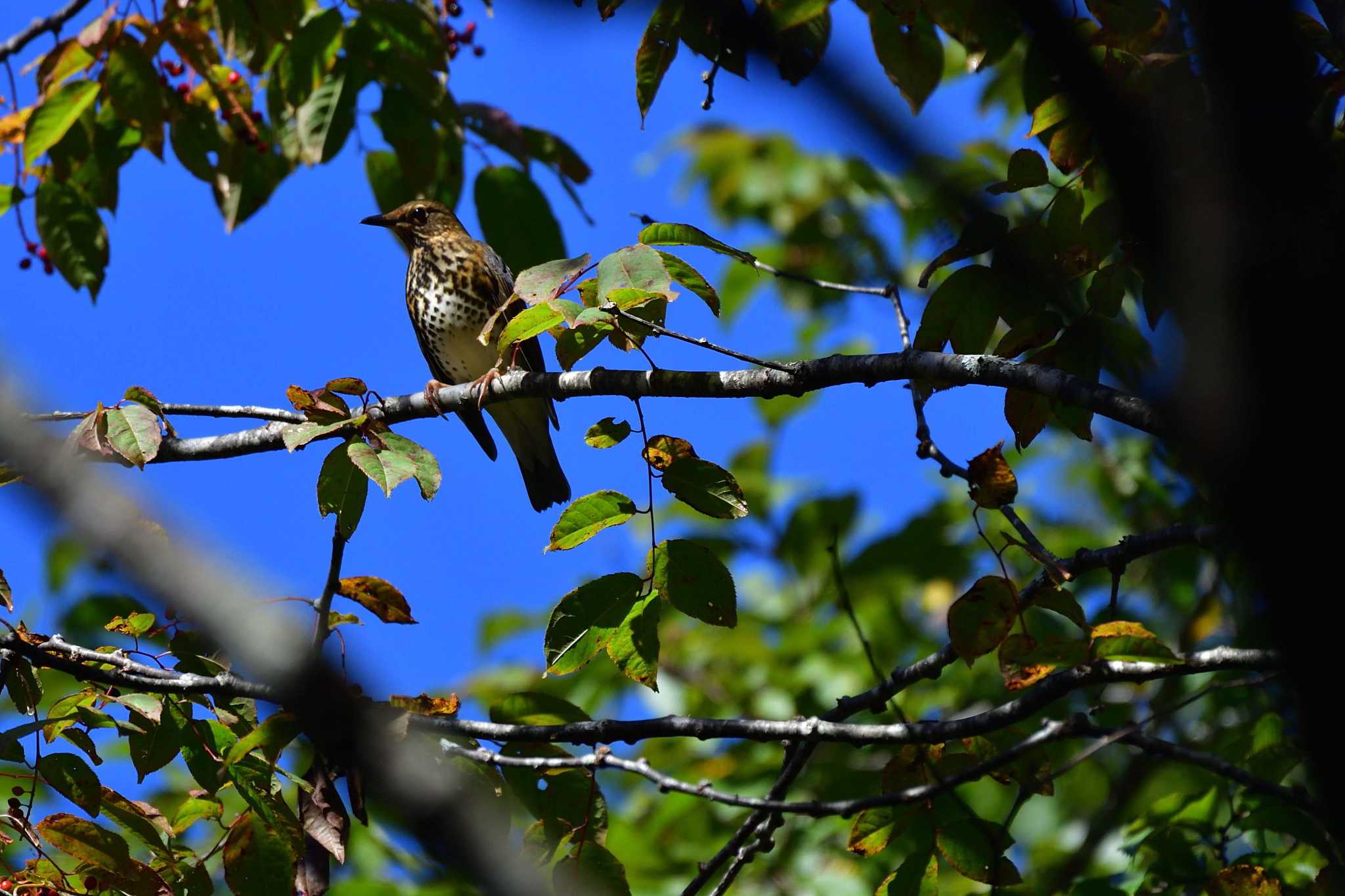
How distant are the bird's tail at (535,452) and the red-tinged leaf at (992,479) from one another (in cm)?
331

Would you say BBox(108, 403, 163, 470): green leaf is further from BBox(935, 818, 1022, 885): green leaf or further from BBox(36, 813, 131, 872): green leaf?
BBox(935, 818, 1022, 885): green leaf

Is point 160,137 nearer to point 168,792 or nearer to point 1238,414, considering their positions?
point 168,792

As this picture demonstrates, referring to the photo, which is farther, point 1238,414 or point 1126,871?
point 1126,871

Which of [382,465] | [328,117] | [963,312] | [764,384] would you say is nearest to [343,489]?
[382,465]

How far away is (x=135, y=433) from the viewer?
2531mm

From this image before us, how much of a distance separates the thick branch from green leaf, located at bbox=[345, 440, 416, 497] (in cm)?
52

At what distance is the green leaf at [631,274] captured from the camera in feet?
7.24

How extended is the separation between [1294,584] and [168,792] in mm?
5328

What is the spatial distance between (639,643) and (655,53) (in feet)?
4.22

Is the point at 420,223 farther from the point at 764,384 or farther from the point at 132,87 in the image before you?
the point at 764,384

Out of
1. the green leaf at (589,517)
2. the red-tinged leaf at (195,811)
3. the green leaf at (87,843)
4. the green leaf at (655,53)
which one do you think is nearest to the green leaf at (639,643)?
the green leaf at (589,517)

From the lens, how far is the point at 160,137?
3.75 m

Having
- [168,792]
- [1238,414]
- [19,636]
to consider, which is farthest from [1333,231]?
[168,792]

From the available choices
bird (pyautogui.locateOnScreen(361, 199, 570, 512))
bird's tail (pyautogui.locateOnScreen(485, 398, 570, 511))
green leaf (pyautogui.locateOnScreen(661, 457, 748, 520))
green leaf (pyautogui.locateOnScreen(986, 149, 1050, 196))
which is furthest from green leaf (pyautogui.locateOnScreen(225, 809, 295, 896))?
bird's tail (pyautogui.locateOnScreen(485, 398, 570, 511))
